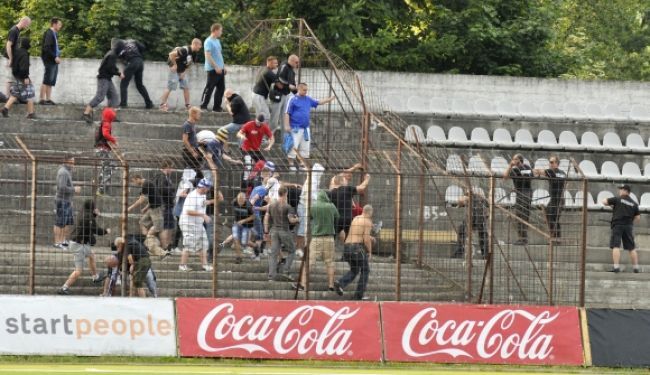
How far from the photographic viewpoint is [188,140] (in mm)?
26016

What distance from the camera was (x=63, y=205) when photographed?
23609 millimetres

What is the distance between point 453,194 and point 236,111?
5.07m

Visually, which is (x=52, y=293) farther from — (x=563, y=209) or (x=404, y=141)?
(x=563, y=209)

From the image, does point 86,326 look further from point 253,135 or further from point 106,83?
point 106,83

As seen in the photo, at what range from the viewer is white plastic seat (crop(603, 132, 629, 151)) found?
1296 inches

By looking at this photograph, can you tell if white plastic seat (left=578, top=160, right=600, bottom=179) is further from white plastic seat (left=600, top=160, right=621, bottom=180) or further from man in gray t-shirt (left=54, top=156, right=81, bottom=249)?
A: man in gray t-shirt (left=54, top=156, right=81, bottom=249)

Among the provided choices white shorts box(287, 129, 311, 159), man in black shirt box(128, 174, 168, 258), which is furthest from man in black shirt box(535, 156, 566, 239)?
man in black shirt box(128, 174, 168, 258)

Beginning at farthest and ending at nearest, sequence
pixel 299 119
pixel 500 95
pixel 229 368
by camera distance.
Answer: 1. pixel 500 95
2. pixel 299 119
3. pixel 229 368

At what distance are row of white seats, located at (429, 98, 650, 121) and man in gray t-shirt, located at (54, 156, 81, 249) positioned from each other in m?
11.7

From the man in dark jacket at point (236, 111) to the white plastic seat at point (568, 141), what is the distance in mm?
8260

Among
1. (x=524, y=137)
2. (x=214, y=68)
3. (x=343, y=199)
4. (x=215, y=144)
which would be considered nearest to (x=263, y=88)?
(x=214, y=68)

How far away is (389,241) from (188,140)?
13.3ft

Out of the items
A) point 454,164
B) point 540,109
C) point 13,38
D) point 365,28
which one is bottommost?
point 454,164

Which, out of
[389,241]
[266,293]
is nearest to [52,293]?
[266,293]
